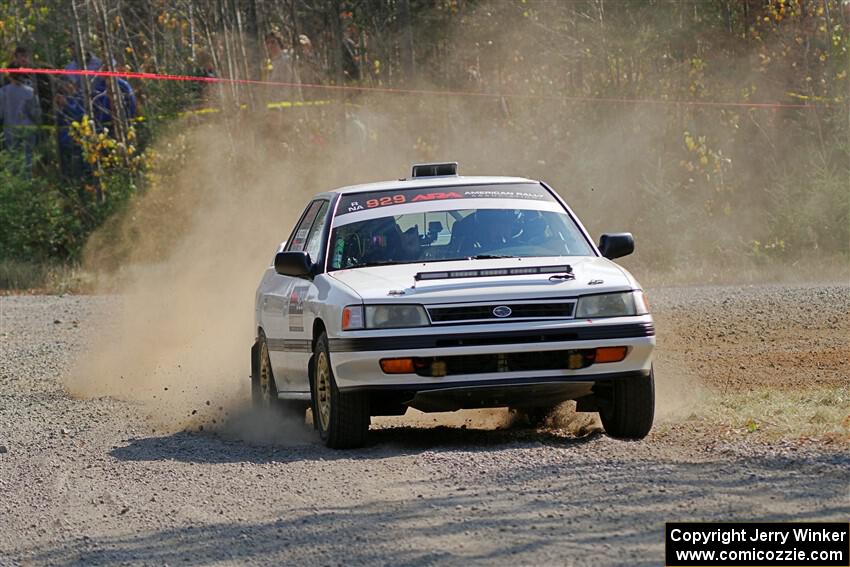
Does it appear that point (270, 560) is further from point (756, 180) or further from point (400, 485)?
point (756, 180)

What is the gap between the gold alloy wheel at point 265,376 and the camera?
10211mm

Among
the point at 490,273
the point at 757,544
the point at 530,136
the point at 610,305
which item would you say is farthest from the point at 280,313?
the point at 530,136

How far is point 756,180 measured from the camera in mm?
24719

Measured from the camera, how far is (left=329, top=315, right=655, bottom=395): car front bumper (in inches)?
318

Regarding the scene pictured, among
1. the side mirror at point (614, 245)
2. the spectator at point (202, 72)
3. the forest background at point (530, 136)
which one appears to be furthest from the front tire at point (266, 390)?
the spectator at point (202, 72)

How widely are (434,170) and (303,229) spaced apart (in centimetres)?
99

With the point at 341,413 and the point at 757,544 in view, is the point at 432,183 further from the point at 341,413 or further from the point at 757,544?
the point at 757,544

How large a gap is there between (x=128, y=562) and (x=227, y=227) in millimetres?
18046

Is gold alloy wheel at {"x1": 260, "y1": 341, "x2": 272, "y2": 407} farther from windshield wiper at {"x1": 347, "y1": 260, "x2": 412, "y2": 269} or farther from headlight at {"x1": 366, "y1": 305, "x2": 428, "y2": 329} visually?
headlight at {"x1": 366, "y1": 305, "x2": 428, "y2": 329}

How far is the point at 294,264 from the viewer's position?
9.20m

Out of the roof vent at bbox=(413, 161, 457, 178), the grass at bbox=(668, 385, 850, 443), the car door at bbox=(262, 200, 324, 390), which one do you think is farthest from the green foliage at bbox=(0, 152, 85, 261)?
the grass at bbox=(668, 385, 850, 443)

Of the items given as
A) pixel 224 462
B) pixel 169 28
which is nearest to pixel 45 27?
pixel 169 28

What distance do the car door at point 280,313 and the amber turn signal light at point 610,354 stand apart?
213cm

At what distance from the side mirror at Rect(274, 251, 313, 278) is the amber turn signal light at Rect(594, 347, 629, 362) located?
1.97 meters
